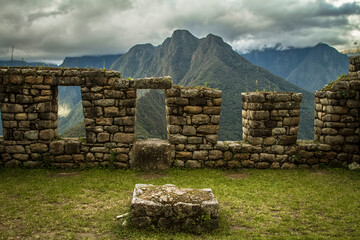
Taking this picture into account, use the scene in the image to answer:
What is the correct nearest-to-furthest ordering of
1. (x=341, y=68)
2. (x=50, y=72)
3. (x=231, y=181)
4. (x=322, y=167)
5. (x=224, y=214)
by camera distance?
(x=224, y=214) → (x=231, y=181) → (x=50, y=72) → (x=322, y=167) → (x=341, y=68)

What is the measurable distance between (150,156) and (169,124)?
3.79ft

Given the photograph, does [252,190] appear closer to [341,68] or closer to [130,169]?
[130,169]

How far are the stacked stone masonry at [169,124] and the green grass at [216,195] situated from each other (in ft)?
1.64

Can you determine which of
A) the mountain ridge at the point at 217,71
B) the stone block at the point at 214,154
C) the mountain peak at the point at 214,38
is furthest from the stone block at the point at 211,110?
the mountain peak at the point at 214,38

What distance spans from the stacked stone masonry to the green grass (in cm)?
50

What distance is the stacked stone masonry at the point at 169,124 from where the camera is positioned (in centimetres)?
830

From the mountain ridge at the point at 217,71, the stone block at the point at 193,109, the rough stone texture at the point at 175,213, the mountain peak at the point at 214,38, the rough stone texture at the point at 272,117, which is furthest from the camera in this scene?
the mountain peak at the point at 214,38

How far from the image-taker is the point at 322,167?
9062mm

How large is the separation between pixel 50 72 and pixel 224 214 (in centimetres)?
648

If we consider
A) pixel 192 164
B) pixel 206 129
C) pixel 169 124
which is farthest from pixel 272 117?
pixel 169 124

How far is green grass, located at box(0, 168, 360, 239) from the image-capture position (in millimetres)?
4656

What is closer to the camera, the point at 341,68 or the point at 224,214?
the point at 224,214

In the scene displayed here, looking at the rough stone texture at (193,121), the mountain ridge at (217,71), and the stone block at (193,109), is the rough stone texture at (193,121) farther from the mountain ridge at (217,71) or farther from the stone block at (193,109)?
the mountain ridge at (217,71)

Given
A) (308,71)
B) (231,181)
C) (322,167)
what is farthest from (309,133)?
(308,71)
